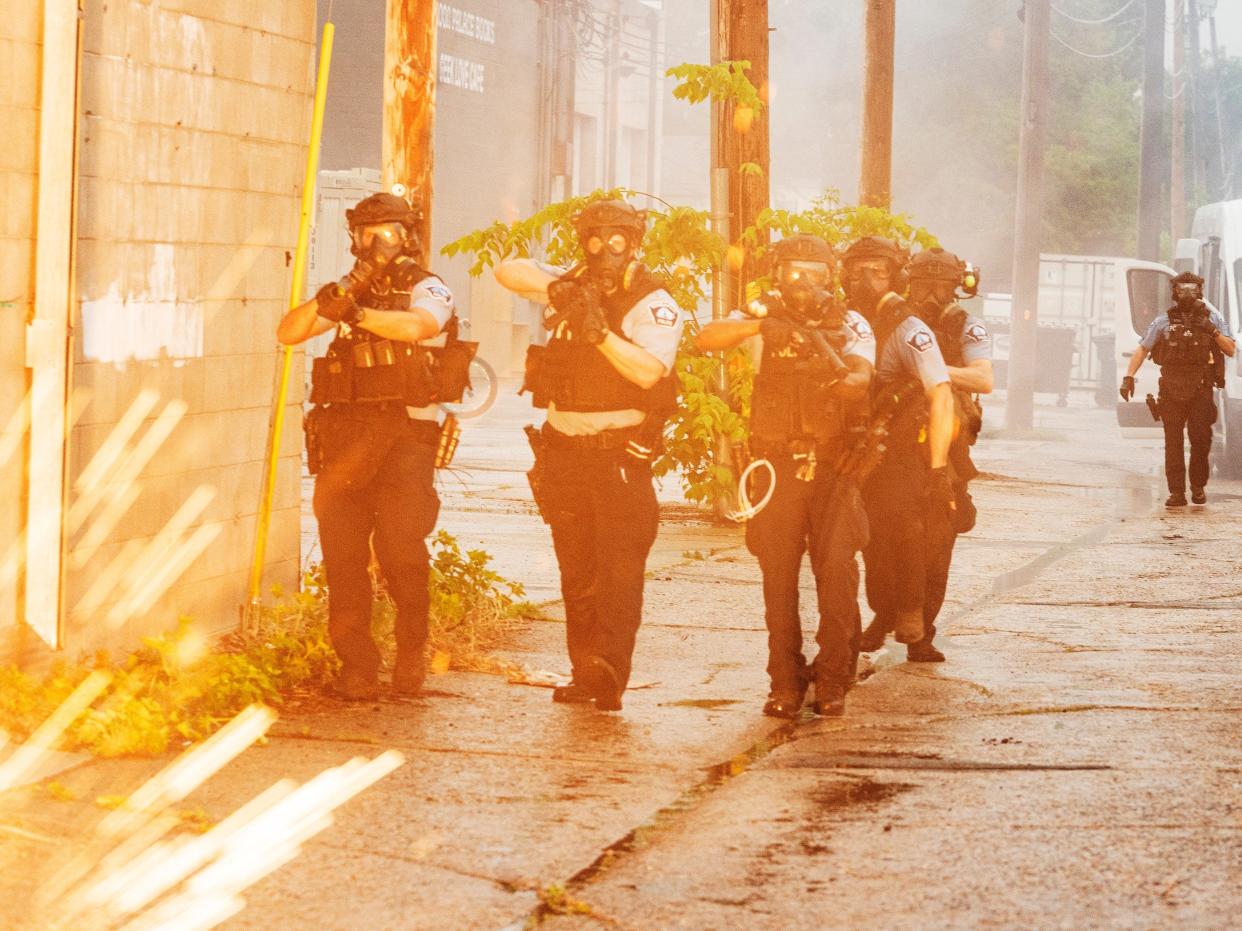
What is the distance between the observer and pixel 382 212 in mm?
7168

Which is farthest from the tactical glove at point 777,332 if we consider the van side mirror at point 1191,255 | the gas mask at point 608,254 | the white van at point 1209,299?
the van side mirror at point 1191,255

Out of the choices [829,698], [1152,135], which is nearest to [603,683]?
[829,698]

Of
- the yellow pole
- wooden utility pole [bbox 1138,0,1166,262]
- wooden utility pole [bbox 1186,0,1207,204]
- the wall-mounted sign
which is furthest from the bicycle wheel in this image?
wooden utility pole [bbox 1186,0,1207,204]

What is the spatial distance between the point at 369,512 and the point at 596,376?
917mm

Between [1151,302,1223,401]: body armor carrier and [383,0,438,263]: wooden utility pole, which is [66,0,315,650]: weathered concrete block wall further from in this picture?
[1151,302,1223,401]: body armor carrier

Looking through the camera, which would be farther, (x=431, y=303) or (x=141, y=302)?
(x=141, y=302)

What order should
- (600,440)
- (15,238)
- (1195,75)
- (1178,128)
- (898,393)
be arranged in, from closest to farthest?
(15,238)
(600,440)
(898,393)
(1178,128)
(1195,75)

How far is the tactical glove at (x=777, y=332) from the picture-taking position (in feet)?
24.2

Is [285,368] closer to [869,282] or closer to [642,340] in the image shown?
[642,340]

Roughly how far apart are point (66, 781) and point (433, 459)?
1.85 metres

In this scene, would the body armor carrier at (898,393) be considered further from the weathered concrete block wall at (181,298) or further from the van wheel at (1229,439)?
the van wheel at (1229,439)

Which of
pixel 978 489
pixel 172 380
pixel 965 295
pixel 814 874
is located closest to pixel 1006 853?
pixel 814 874

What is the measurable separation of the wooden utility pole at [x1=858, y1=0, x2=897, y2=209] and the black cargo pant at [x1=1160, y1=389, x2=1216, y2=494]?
353cm

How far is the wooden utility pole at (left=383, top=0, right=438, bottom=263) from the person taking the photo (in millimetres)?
8609
